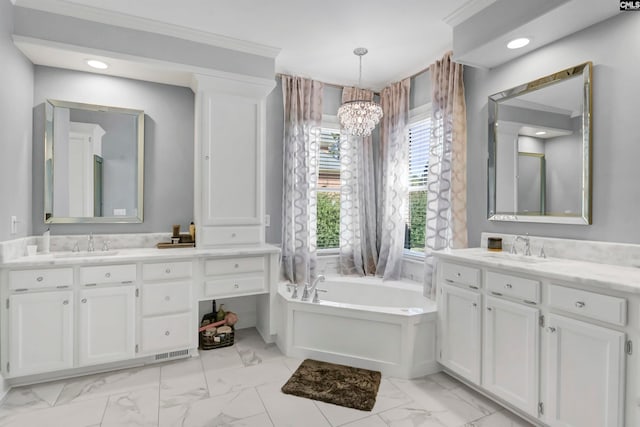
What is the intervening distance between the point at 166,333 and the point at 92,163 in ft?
5.33

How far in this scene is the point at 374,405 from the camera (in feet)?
7.11

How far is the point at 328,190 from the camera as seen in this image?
3.98 metres

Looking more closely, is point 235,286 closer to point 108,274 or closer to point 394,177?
point 108,274

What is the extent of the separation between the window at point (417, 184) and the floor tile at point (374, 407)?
171 centimetres

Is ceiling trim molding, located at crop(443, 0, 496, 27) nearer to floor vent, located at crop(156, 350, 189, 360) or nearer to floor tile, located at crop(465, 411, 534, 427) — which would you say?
floor tile, located at crop(465, 411, 534, 427)

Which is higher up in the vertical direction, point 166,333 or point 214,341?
point 166,333

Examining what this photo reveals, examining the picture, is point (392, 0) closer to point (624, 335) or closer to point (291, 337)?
point (624, 335)

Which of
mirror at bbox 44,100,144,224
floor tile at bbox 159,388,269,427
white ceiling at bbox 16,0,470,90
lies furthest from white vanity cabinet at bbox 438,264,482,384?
mirror at bbox 44,100,144,224

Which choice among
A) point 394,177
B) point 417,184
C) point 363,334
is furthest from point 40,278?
point 417,184

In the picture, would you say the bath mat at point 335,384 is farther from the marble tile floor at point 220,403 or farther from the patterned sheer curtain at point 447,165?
the patterned sheer curtain at point 447,165

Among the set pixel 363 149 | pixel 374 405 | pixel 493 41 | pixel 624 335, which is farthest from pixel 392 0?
pixel 374 405

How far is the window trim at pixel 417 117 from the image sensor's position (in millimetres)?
3504

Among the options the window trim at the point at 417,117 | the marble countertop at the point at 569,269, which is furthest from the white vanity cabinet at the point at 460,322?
the window trim at the point at 417,117

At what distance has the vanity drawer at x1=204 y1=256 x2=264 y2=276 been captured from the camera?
2.88m
